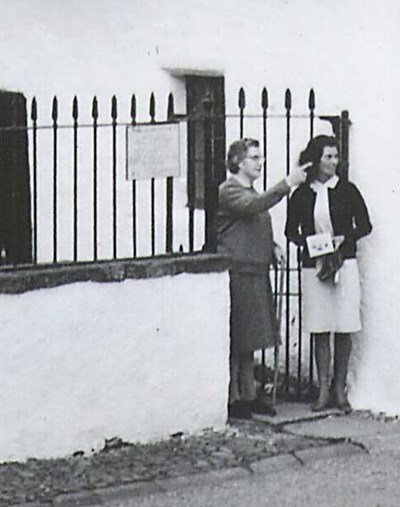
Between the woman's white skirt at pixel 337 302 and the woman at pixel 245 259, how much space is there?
0.29 meters

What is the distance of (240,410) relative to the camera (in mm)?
10430

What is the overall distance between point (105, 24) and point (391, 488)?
182 inches

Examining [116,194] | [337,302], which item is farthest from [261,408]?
[116,194]

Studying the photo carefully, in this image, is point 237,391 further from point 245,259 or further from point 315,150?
point 315,150

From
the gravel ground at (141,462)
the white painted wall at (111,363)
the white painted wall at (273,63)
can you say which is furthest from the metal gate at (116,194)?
the gravel ground at (141,462)

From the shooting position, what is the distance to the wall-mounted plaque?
9.74 m

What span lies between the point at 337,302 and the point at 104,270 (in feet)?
5.77

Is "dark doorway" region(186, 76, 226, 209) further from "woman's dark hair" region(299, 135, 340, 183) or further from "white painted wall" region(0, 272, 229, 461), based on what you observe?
"white painted wall" region(0, 272, 229, 461)

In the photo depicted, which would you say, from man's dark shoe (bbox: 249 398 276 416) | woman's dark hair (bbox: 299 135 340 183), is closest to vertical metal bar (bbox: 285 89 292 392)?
woman's dark hair (bbox: 299 135 340 183)

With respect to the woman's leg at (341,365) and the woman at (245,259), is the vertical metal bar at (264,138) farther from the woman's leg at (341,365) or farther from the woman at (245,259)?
the woman's leg at (341,365)

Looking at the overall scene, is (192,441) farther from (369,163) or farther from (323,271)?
(369,163)

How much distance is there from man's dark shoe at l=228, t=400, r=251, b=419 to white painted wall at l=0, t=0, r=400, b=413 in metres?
0.79

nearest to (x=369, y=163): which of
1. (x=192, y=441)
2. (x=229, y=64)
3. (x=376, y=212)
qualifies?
(x=376, y=212)

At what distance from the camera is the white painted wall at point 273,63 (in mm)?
10406
